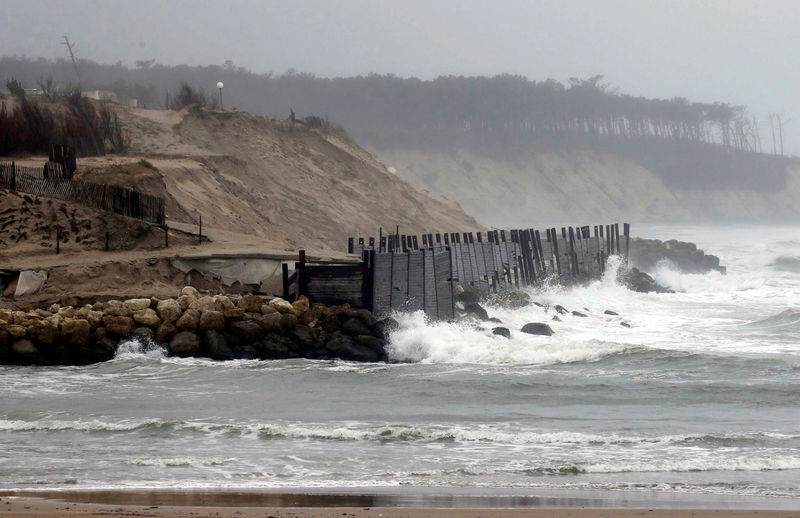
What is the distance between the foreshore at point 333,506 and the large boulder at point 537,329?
1419 centimetres

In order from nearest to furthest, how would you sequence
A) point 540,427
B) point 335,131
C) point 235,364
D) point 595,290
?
1. point 540,427
2. point 235,364
3. point 595,290
4. point 335,131

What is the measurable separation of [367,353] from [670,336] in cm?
926

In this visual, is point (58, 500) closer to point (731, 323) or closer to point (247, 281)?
point (247, 281)

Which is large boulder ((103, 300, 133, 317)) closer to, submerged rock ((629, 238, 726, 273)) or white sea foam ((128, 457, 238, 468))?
white sea foam ((128, 457, 238, 468))

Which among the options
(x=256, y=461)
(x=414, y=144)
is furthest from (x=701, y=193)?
(x=256, y=461)

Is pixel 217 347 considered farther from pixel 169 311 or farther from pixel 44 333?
pixel 44 333

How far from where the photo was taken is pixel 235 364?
19516mm

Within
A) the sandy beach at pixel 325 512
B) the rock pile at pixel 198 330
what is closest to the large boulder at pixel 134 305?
the rock pile at pixel 198 330

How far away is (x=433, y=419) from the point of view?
1471cm

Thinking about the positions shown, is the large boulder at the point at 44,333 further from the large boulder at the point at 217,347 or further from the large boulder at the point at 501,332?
the large boulder at the point at 501,332

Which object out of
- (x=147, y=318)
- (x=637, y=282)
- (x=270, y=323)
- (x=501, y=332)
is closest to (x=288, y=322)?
(x=270, y=323)

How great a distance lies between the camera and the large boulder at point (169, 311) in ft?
66.6

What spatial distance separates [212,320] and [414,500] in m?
10.8

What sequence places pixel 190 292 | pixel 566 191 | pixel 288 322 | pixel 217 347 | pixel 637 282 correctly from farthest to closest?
1. pixel 566 191
2. pixel 637 282
3. pixel 190 292
4. pixel 288 322
5. pixel 217 347
